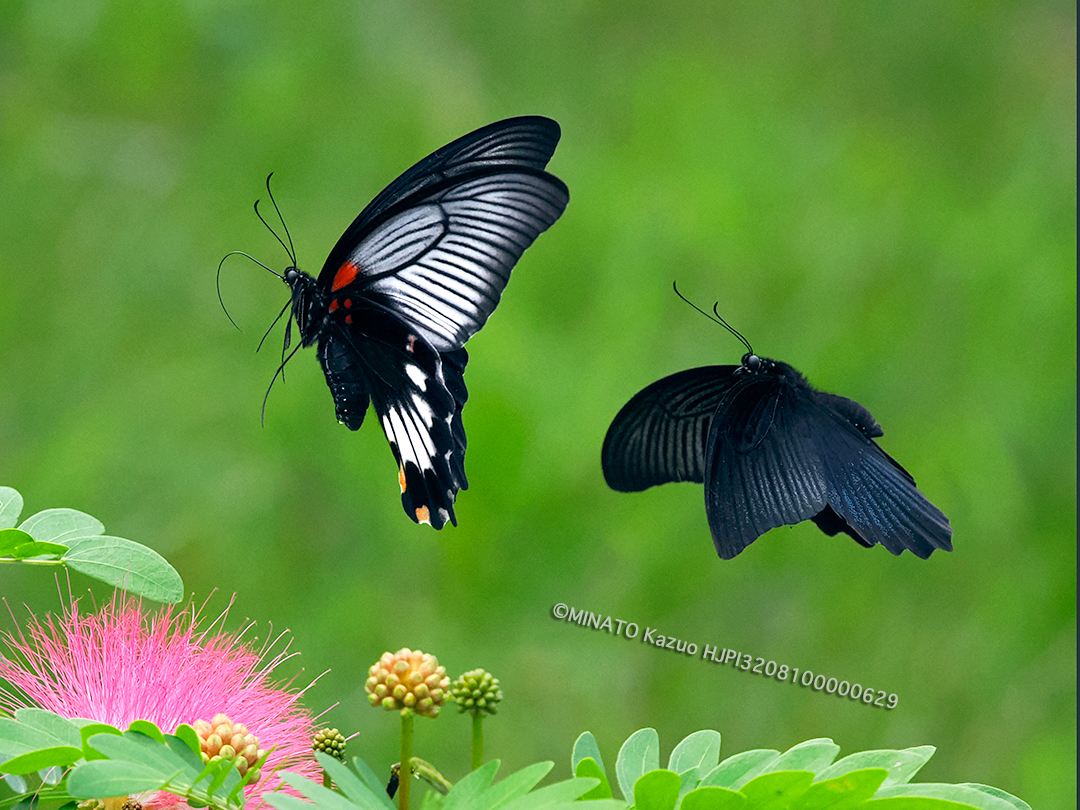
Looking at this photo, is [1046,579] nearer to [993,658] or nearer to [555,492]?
[993,658]

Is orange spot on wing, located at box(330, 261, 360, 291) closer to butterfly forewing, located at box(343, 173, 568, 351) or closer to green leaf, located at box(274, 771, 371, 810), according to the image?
butterfly forewing, located at box(343, 173, 568, 351)

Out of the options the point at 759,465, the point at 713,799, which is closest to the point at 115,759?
the point at 713,799

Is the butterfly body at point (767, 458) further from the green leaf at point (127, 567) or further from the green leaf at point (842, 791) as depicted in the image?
the green leaf at point (127, 567)

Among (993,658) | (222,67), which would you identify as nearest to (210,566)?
(222,67)

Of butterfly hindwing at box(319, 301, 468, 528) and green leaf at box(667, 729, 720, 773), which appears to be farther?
butterfly hindwing at box(319, 301, 468, 528)

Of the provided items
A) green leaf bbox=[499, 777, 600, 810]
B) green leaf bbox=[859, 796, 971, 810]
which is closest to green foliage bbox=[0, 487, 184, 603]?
green leaf bbox=[499, 777, 600, 810]

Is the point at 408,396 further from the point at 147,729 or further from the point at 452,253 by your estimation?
the point at 147,729

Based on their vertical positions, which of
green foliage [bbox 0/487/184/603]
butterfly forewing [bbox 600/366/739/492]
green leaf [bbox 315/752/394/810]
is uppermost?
butterfly forewing [bbox 600/366/739/492]
